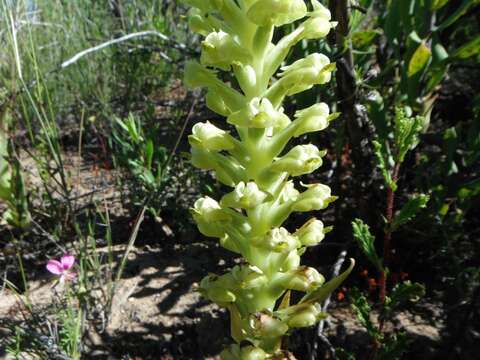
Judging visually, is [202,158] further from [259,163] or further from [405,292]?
[405,292]

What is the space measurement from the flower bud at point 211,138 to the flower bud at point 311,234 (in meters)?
0.35

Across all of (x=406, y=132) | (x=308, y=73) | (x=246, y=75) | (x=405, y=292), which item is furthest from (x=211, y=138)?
(x=405, y=292)

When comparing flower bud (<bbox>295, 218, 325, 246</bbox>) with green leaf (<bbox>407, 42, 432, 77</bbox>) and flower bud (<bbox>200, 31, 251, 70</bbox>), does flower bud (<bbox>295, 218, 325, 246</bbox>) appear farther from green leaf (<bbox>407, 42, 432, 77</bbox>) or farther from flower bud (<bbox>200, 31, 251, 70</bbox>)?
green leaf (<bbox>407, 42, 432, 77</bbox>)

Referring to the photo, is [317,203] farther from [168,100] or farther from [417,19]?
[168,100]

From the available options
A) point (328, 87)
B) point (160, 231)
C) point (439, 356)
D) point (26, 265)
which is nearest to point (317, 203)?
point (439, 356)

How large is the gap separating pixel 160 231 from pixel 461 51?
200 cm

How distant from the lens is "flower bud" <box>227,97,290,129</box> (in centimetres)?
128

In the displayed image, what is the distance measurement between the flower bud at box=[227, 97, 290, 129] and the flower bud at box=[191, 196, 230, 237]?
269 mm

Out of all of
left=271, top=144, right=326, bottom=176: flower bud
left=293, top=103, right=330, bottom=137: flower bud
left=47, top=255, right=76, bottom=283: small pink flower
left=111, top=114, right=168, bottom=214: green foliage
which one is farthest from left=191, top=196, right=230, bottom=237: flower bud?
left=111, top=114, right=168, bottom=214: green foliage

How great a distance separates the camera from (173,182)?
3.15 m

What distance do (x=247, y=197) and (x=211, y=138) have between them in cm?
21

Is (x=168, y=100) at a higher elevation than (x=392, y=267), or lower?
higher

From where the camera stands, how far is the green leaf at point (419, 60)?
229 centimetres

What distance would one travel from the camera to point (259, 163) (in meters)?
1.41
